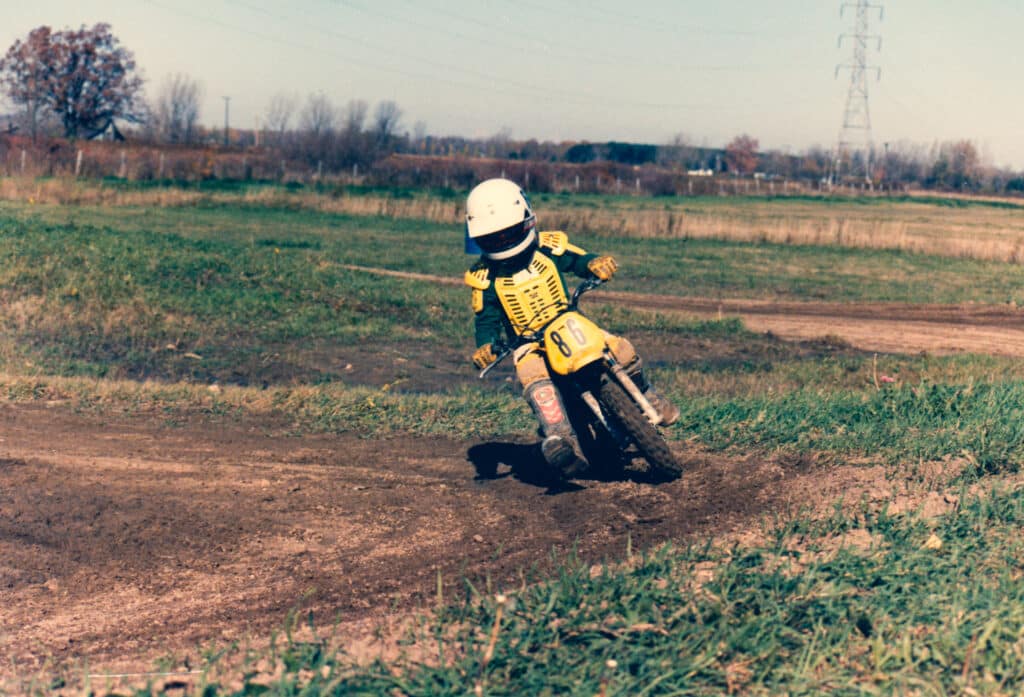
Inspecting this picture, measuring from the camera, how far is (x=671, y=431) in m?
8.31

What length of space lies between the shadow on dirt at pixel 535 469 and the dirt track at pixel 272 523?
0.04 meters

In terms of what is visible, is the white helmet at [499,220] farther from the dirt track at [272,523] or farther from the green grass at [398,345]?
the green grass at [398,345]

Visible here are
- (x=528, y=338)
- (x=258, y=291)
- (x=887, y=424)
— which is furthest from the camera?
(x=258, y=291)

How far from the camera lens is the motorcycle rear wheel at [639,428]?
6.59m

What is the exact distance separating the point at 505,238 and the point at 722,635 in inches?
137

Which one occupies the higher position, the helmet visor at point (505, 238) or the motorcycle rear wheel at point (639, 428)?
the helmet visor at point (505, 238)

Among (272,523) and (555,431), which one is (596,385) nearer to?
(555,431)

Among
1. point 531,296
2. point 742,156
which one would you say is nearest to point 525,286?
point 531,296

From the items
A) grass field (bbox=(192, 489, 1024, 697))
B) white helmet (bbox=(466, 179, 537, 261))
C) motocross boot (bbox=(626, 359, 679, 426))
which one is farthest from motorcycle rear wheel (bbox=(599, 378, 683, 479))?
grass field (bbox=(192, 489, 1024, 697))

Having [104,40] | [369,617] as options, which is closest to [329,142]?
[104,40]

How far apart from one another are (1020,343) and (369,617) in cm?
1513

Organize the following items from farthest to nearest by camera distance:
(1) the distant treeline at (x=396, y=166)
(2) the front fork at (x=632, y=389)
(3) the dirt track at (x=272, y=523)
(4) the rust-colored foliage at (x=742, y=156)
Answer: (4) the rust-colored foliage at (x=742, y=156) → (1) the distant treeline at (x=396, y=166) → (2) the front fork at (x=632, y=389) → (3) the dirt track at (x=272, y=523)

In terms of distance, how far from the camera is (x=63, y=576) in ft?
17.5

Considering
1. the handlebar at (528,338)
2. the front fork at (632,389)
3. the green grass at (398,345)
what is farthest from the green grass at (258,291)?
the front fork at (632,389)
